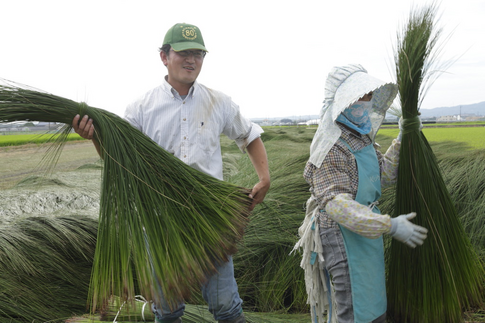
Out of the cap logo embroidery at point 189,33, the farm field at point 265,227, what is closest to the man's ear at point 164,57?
the cap logo embroidery at point 189,33

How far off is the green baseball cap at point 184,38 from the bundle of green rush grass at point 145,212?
0.42 metres

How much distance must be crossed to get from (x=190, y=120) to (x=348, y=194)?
2.56 feet

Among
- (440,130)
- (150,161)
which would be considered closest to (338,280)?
(150,161)

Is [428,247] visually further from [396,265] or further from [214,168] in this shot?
[214,168]

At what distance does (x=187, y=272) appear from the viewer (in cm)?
137

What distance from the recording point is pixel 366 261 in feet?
4.74

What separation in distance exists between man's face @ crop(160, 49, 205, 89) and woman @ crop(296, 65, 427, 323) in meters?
0.60

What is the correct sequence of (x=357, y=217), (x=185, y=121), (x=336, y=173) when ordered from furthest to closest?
(x=185, y=121) → (x=336, y=173) → (x=357, y=217)

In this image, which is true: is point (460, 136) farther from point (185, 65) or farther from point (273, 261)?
point (185, 65)

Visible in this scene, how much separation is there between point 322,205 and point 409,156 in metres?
0.42

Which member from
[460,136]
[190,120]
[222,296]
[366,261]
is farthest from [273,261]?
[460,136]

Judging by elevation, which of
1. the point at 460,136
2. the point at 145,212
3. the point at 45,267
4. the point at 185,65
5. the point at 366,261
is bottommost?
the point at 45,267

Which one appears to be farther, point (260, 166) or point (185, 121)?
point (260, 166)

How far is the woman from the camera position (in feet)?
4.53
